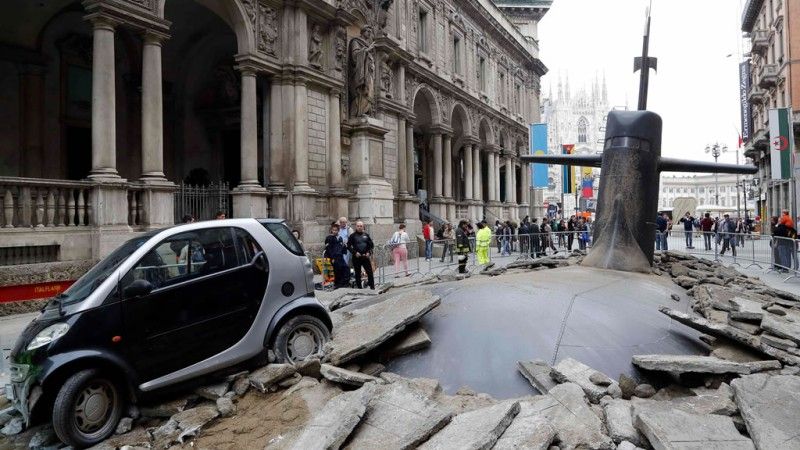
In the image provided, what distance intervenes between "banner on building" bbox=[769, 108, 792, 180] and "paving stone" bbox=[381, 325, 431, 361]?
19347 millimetres

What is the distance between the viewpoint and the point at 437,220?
26359mm

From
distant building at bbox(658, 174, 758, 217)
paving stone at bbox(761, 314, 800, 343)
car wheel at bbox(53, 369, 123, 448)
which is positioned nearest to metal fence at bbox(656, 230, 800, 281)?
paving stone at bbox(761, 314, 800, 343)

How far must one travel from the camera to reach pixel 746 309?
20.0ft

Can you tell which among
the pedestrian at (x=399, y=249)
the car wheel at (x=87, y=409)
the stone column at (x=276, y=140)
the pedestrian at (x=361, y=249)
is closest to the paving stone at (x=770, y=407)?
the car wheel at (x=87, y=409)

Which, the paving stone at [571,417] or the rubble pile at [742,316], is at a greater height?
the rubble pile at [742,316]

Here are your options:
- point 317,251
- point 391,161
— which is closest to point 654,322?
point 317,251

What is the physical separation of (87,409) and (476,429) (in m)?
3.11

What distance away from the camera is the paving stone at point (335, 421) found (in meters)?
3.54

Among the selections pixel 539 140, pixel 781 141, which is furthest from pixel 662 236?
pixel 539 140

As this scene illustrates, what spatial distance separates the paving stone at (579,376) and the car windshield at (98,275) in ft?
12.4

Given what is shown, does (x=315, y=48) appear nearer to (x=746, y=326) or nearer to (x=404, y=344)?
(x=404, y=344)

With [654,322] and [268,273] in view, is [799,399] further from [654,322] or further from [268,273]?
[268,273]

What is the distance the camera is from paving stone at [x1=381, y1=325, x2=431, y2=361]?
4926 millimetres

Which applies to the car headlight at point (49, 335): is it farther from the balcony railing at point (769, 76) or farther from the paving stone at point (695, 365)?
the balcony railing at point (769, 76)
